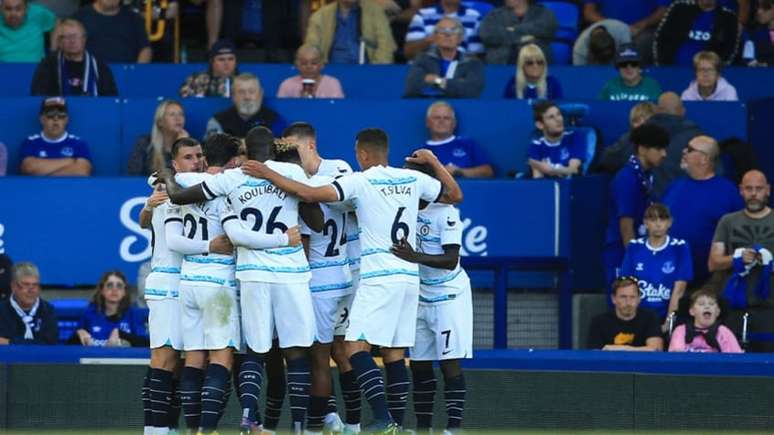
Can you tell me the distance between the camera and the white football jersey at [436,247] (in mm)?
12406

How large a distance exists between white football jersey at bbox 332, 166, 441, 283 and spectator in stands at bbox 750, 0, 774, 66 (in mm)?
7546

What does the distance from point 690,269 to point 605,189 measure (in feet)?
4.45

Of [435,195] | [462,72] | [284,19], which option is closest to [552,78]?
[462,72]

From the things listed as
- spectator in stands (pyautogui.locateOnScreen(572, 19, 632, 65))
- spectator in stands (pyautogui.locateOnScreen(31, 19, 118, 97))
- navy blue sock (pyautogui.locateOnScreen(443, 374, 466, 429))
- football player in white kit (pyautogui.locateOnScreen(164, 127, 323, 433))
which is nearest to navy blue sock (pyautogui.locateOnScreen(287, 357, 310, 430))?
football player in white kit (pyautogui.locateOnScreen(164, 127, 323, 433))

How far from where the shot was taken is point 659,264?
15078 mm

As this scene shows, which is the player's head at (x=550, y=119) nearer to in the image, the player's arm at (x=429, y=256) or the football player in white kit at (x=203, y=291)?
the player's arm at (x=429, y=256)

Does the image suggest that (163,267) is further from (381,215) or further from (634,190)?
(634,190)

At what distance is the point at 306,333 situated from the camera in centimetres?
1173

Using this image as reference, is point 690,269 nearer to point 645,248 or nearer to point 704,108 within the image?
point 645,248

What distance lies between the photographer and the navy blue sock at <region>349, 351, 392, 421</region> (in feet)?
38.4

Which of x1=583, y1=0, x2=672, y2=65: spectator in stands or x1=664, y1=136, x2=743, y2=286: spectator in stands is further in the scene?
x1=583, y1=0, x2=672, y2=65: spectator in stands

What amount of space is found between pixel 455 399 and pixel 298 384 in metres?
1.16

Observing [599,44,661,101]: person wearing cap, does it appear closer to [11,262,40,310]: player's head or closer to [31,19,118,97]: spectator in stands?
[31,19,118,97]: spectator in stands

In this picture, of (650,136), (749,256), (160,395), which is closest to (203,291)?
(160,395)
